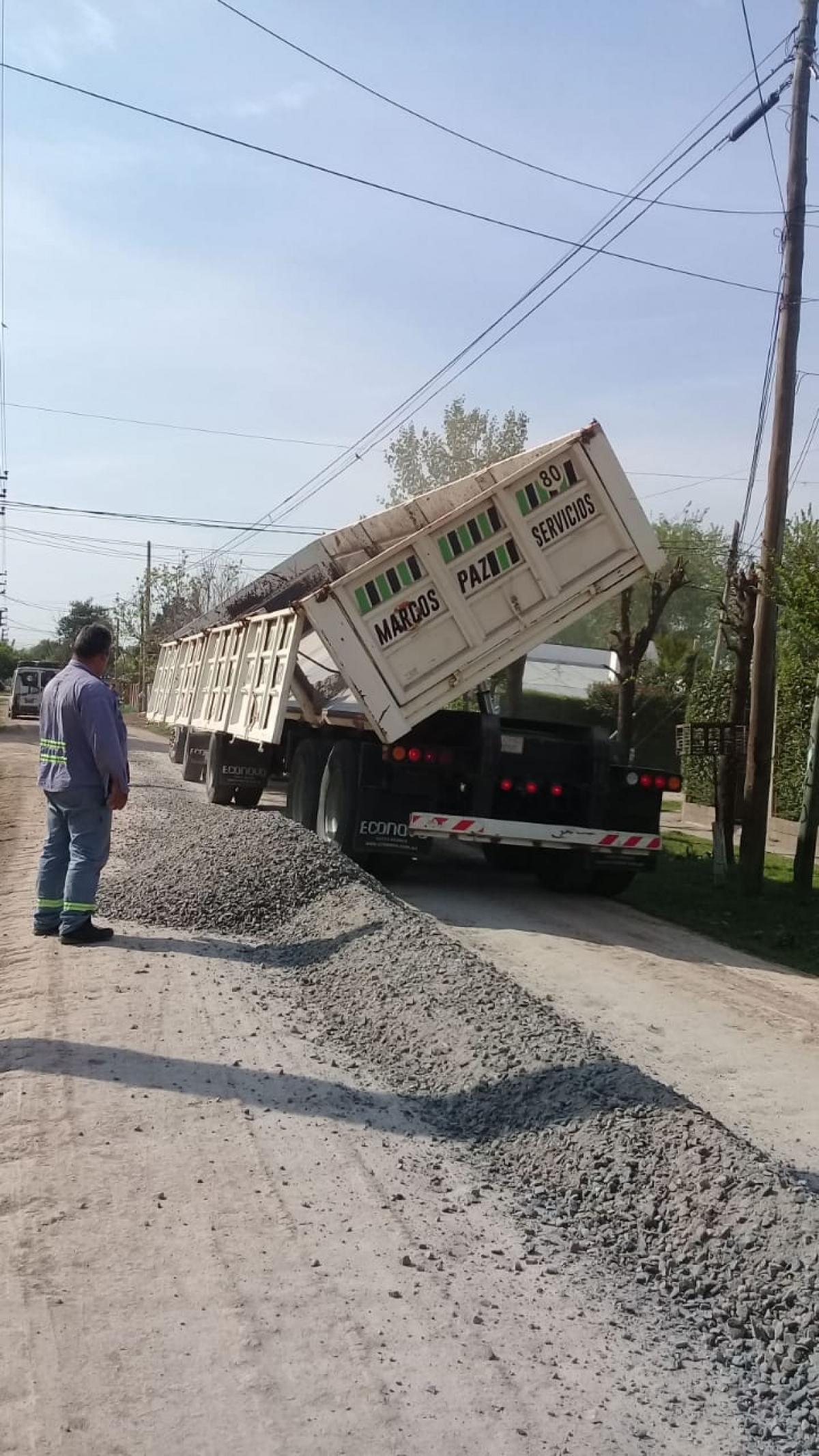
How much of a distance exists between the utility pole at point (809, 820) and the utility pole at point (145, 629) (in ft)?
134

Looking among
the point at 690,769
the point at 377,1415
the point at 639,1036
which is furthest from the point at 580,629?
the point at 377,1415

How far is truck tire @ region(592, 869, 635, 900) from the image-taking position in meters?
11.6

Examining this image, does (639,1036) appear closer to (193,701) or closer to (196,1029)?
(196,1029)

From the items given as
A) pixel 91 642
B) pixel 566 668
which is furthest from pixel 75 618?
pixel 91 642

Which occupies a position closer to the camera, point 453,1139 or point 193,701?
point 453,1139

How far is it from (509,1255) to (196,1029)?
7.46 feet

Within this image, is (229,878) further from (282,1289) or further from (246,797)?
(246,797)

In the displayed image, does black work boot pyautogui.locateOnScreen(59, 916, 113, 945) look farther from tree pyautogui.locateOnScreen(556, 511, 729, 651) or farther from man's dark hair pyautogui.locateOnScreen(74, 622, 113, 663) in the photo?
tree pyautogui.locateOnScreen(556, 511, 729, 651)

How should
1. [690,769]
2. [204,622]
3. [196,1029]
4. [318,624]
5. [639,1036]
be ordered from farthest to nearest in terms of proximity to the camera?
[690,769]
[204,622]
[318,624]
[639,1036]
[196,1029]

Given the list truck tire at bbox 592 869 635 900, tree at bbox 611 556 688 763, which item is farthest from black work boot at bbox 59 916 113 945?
tree at bbox 611 556 688 763

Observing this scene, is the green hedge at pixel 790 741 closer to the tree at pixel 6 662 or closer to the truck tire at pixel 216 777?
the truck tire at pixel 216 777

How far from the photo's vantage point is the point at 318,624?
380 inches

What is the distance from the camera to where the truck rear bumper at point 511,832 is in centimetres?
1056

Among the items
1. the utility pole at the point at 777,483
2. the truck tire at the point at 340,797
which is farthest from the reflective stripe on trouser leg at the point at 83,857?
the utility pole at the point at 777,483
